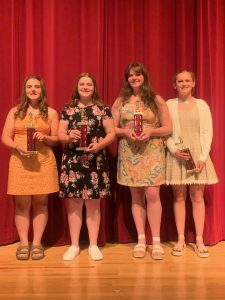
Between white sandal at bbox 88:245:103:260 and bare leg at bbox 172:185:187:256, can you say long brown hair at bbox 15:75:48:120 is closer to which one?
white sandal at bbox 88:245:103:260

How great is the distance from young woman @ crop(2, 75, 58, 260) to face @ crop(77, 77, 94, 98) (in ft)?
0.86

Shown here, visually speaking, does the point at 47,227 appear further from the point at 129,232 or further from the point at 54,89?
the point at 54,89

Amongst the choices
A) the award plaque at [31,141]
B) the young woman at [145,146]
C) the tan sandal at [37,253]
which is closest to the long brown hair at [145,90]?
the young woman at [145,146]

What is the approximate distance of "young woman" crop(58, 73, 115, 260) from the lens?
2.68 meters

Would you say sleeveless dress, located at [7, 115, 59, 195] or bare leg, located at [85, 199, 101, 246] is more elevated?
sleeveless dress, located at [7, 115, 59, 195]

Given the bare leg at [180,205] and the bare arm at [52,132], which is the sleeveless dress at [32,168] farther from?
the bare leg at [180,205]

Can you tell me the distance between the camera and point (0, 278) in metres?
2.38

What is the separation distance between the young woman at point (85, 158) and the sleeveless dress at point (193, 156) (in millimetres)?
470

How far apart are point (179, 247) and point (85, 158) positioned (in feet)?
3.04

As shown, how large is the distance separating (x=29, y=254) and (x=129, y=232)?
0.80 m

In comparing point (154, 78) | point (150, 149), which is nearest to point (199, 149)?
point (150, 149)

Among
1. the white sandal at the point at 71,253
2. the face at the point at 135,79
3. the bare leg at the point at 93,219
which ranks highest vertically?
the face at the point at 135,79

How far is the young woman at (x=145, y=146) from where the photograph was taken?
2732mm

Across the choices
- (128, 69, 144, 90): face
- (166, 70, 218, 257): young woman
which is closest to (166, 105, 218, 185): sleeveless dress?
(166, 70, 218, 257): young woman
